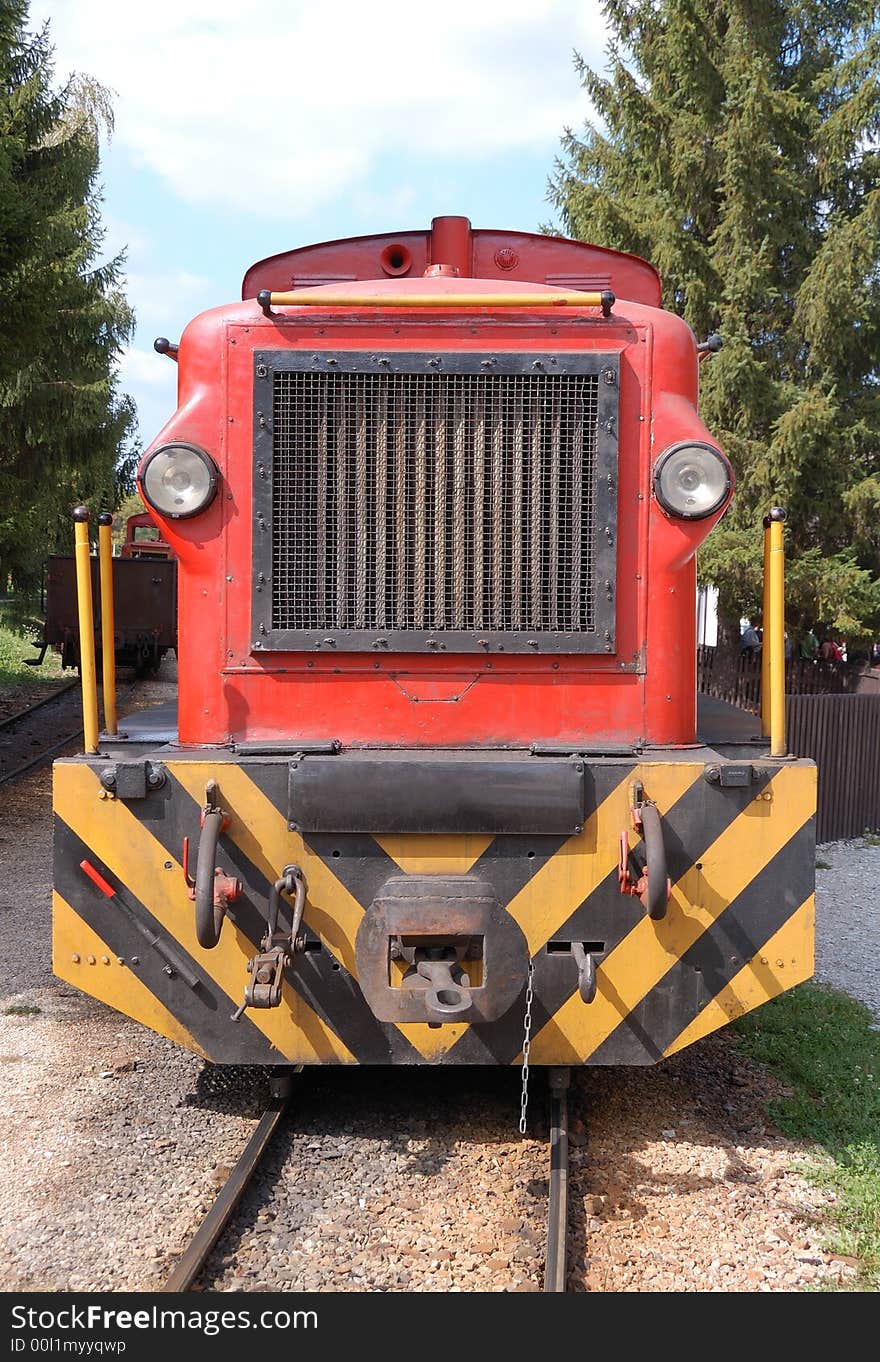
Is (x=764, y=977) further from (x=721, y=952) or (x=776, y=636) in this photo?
(x=776, y=636)

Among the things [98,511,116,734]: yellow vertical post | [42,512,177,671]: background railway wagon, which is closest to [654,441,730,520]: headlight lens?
[98,511,116,734]: yellow vertical post

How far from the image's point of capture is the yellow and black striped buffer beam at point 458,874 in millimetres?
3639

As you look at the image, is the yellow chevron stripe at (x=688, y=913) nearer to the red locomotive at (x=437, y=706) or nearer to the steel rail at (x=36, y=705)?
the red locomotive at (x=437, y=706)

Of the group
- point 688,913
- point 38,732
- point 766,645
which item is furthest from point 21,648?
point 688,913

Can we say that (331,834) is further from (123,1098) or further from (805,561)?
(805,561)

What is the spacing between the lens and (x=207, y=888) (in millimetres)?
3428

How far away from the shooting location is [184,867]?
3.70m

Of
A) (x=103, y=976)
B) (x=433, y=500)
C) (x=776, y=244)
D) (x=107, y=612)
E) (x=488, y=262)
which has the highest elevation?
(x=776, y=244)

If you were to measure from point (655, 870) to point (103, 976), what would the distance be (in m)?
1.89

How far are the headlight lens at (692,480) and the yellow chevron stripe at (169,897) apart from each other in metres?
2.06

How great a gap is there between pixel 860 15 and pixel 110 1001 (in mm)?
14012

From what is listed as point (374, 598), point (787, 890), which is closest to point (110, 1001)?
point (374, 598)

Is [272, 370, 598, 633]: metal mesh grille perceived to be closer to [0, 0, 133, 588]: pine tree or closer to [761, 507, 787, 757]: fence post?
[761, 507, 787, 757]: fence post

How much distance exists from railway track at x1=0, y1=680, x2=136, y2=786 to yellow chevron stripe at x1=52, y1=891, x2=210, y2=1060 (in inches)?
309
